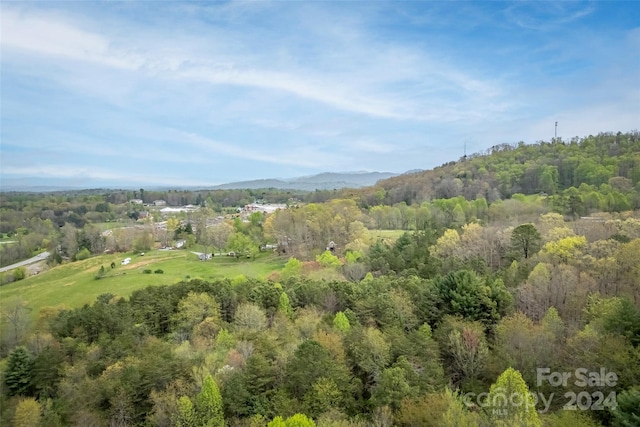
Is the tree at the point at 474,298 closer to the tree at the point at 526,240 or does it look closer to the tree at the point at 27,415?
the tree at the point at 526,240

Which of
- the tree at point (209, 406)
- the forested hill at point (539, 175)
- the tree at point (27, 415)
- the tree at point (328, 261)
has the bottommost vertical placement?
the tree at point (27, 415)

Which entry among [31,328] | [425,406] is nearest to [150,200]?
[31,328]

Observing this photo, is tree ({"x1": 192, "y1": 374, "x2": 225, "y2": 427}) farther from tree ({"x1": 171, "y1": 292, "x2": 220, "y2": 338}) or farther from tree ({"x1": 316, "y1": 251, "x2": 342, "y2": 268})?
tree ({"x1": 316, "y1": 251, "x2": 342, "y2": 268})

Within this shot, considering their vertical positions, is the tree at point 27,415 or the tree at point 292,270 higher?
the tree at point 292,270

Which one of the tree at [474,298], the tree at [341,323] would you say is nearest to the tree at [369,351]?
the tree at [341,323]

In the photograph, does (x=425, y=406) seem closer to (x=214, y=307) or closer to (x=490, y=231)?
(x=214, y=307)

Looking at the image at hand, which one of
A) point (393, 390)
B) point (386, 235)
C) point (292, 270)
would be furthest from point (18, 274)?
point (393, 390)

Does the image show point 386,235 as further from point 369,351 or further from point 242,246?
point 369,351
